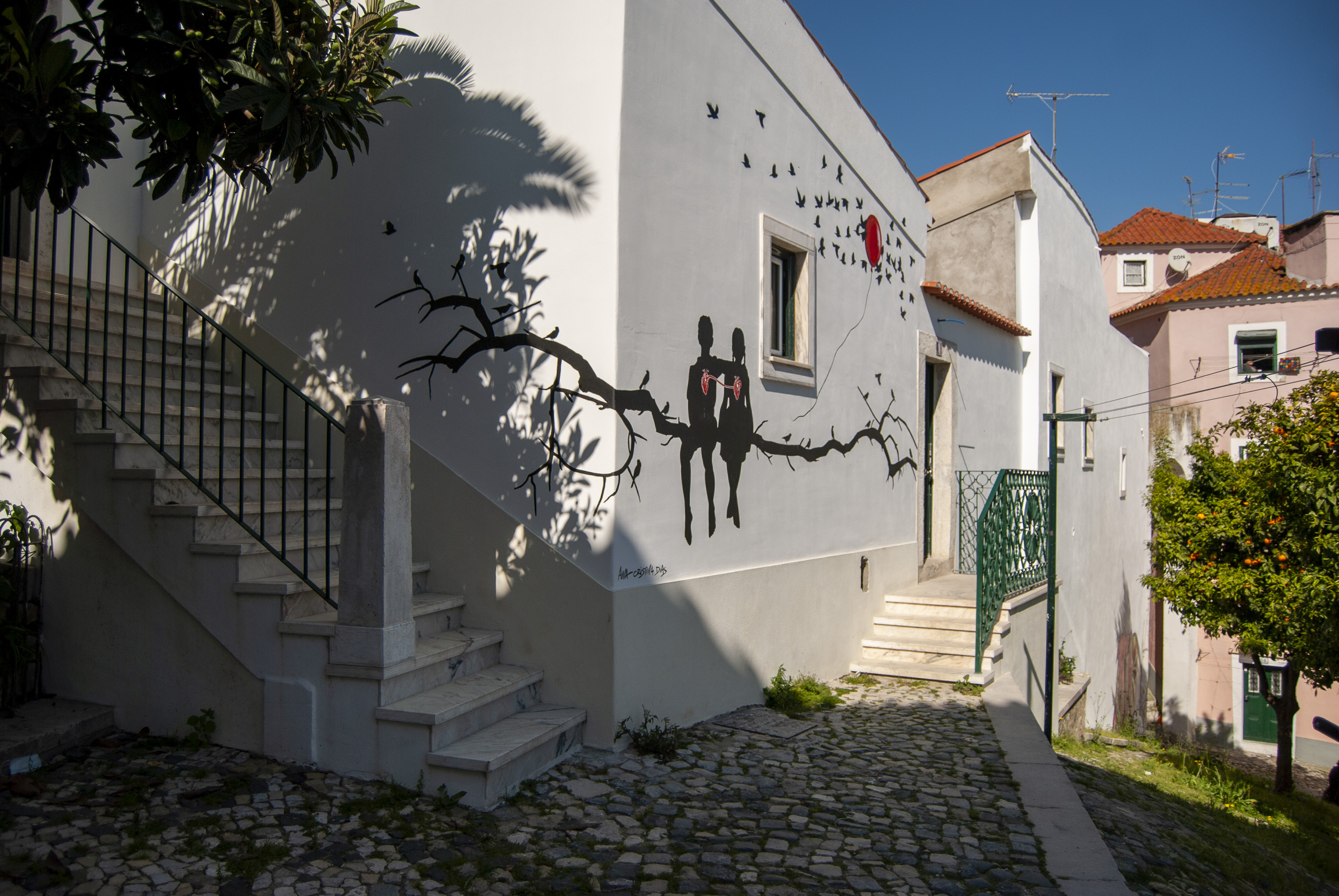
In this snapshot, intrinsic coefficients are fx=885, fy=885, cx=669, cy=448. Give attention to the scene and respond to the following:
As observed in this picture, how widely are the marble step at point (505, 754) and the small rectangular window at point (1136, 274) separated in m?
28.1

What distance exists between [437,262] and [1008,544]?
6408mm

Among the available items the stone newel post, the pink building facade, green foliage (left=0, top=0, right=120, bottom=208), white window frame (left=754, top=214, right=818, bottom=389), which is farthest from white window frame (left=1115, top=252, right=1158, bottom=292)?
green foliage (left=0, top=0, right=120, bottom=208)

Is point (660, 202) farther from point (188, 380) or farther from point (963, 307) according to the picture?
point (963, 307)

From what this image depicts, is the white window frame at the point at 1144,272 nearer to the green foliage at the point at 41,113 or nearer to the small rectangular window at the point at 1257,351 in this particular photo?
the small rectangular window at the point at 1257,351

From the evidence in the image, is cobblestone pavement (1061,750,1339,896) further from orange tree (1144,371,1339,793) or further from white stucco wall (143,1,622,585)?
orange tree (1144,371,1339,793)

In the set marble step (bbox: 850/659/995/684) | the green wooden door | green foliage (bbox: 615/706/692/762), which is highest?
green foliage (bbox: 615/706/692/762)

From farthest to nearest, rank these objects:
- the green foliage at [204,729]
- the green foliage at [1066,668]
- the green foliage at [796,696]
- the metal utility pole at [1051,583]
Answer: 1. the green foliage at [1066,668]
2. the metal utility pole at [1051,583]
3. the green foliage at [796,696]
4. the green foliage at [204,729]

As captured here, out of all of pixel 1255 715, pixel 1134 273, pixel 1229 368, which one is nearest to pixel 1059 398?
pixel 1229 368

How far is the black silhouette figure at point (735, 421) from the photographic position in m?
6.45

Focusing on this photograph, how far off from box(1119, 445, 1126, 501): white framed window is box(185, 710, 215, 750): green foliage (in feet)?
59.4

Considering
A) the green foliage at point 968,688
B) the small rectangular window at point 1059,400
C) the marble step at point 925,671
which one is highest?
the small rectangular window at point 1059,400

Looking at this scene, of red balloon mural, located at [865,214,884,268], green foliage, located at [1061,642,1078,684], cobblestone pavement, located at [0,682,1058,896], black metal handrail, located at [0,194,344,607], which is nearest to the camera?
cobblestone pavement, located at [0,682,1058,896]

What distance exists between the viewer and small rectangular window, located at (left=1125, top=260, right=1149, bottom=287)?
91.8ft

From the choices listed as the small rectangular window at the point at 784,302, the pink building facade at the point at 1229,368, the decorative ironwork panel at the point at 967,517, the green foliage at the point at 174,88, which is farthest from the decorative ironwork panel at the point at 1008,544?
the pink building facade at the point at 1229,368
